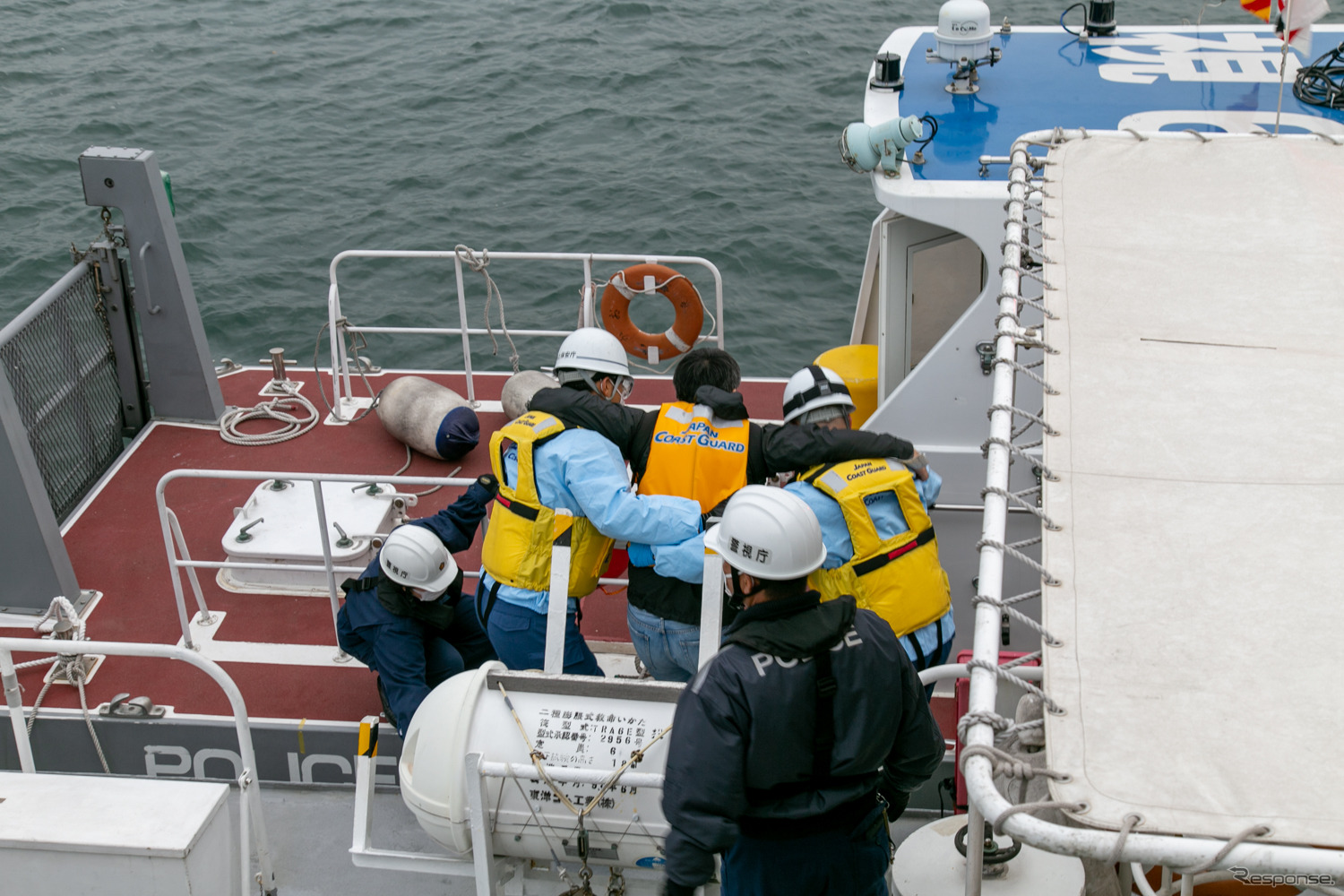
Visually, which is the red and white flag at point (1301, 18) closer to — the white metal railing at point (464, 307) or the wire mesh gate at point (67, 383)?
the white metal railing at point (464, 307)

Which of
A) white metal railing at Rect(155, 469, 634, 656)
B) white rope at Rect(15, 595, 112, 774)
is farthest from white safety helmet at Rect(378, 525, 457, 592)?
white rope at Rect(15, 595, 112, 774)

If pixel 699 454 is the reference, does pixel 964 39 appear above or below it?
above

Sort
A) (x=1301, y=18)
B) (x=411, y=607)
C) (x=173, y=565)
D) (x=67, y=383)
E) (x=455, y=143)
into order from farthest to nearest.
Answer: (x=455, y=143)
(x=67, y=383)
(x=173, y=565)
(x=1301, y=18)
(x=411, y=607)

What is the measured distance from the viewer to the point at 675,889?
299 cm

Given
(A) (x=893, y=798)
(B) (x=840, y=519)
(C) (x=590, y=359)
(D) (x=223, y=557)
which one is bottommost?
(D) (x=223, y=557)

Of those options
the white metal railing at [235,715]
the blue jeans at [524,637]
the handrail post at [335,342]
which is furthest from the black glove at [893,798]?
the handrail post at [335,342]

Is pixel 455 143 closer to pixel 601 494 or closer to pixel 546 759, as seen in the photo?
pixel 601 494

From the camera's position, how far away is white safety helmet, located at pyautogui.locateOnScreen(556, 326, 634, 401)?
469cm

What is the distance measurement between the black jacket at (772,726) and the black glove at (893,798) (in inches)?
11.7

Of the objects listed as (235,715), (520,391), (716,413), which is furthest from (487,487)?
(520,391)

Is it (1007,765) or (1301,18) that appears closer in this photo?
(1007,765)

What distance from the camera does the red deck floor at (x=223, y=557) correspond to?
570 centimetres

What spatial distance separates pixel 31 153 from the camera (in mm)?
15312

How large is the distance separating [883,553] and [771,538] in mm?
1196
